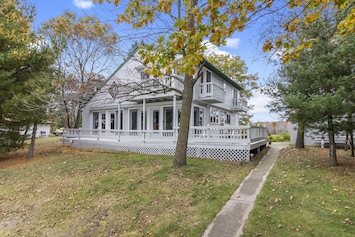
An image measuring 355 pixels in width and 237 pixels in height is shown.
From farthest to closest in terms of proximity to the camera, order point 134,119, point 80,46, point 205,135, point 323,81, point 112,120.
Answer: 1. point 112,120
2. point 80,46
3. point 134,119
4. point 205,135
5. point 323,81

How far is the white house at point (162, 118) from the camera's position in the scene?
34.8ft

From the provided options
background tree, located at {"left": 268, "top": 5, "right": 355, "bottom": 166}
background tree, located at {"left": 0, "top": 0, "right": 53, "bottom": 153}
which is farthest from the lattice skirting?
background tree, located at {"left": 0, "top": 0, "right": 53, "bottom": 153}

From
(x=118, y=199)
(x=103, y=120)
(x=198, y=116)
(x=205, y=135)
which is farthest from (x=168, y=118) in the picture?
(x=118, y=199)

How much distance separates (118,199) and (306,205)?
197 inches

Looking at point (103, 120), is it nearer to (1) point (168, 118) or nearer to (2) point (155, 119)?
(2) point (155, 119)

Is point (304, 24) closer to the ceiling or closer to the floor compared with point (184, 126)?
closer to the ceiling

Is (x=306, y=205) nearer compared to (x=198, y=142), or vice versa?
(x=306, y=205)

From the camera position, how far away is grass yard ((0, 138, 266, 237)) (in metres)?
4.92

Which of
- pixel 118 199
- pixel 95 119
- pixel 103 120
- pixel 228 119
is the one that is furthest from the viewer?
pixel 228 119

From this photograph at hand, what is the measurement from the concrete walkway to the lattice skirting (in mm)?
2839

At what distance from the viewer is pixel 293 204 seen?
5309mm

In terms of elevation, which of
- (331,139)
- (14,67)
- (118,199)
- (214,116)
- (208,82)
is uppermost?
(14,67)

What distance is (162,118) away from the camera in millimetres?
16094

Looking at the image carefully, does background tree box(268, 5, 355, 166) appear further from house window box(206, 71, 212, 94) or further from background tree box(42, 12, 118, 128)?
background tree box(42, 12, 118, 128)
